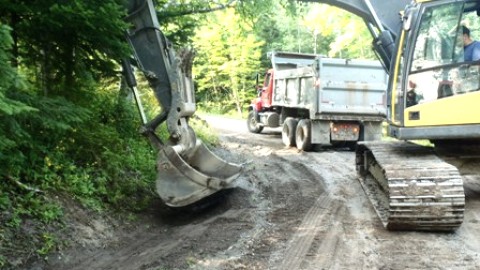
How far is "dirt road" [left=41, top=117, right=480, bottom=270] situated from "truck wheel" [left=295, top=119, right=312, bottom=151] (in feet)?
15.7

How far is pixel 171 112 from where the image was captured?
6.45 meters

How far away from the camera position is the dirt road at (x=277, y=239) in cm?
464

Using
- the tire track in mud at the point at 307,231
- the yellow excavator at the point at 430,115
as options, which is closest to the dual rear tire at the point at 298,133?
the tire track in mud at the point at 307,231

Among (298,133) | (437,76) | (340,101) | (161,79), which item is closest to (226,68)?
(298,133)

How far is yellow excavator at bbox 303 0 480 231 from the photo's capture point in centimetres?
537

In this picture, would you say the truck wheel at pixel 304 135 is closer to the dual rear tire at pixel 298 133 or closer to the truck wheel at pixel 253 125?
the dual rear tire at pixel 298 133

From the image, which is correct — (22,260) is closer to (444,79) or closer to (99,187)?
(99,187)

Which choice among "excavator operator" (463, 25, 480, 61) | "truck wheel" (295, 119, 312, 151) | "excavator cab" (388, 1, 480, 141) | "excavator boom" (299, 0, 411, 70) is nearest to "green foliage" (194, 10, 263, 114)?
"truck wheel" (295, 119, 312, 151)

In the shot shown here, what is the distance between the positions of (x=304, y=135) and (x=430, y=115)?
6876 millimetres

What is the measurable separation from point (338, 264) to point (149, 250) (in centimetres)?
185

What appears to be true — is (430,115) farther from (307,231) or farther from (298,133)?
(298,133)

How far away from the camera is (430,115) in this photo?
6.02m

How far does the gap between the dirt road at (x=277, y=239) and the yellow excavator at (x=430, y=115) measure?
0.99 ft

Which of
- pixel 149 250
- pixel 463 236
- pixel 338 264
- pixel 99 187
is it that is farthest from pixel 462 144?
pixel 99 187
